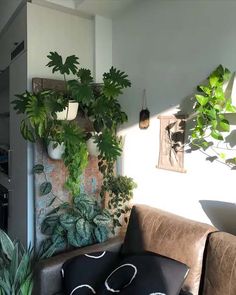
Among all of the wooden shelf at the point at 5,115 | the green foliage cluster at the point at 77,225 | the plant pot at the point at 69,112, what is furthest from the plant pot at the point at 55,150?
the wooden shelf at the point at 5,115

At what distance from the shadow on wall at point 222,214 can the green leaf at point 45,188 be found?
1.20 meters

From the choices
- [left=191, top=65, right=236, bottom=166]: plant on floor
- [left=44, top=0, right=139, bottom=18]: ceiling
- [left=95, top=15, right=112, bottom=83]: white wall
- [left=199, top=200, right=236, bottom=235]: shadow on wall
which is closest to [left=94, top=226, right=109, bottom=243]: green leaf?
[left=199, top=200, right=236, bottom=235]: shadow on wall

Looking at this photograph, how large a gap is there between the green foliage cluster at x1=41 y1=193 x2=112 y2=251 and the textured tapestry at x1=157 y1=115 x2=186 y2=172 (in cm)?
63

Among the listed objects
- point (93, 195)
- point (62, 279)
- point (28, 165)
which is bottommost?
point (62, 279)

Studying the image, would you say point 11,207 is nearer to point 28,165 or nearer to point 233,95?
point 28,165

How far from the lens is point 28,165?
7.95ft

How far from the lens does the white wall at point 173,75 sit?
180 centimetres

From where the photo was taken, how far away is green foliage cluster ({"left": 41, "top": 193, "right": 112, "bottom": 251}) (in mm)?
2186

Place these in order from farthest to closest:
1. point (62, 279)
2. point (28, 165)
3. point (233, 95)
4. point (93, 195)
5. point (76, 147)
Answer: point (93, 195) → point (28, 165) → point (76, 147) → point (62, 279) → point (233, 95)

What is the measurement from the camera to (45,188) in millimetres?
2309

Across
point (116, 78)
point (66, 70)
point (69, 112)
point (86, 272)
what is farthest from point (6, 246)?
point (116, 78)

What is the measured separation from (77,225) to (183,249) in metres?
0.88

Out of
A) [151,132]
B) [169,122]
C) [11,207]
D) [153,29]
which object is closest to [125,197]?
[151,132]

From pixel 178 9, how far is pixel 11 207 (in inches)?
91.0
